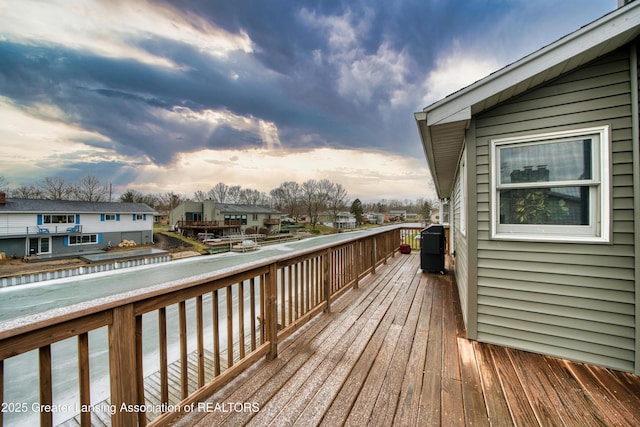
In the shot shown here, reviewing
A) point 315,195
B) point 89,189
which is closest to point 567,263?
A: point 89,189

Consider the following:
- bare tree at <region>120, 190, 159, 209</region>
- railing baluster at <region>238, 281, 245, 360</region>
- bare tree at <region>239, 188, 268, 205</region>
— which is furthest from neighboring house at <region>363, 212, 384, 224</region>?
railing baluster at <region>238, 281, 245, 360</region>

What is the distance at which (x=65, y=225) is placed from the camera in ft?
64.9

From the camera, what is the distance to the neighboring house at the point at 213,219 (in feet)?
94.9

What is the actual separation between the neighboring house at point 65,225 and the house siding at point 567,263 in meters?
28.2

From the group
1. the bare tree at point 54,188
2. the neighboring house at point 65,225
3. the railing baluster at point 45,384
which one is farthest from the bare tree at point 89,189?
the railing baluster at point 45,384

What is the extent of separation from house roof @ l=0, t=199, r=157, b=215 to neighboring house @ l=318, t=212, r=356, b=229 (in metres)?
28.9

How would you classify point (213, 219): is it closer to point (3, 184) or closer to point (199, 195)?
point (199, 195)

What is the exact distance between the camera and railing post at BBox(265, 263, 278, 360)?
7.16 ft

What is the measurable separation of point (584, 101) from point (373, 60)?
428 inches

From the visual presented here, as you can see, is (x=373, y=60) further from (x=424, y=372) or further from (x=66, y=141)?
(x=66, y=141)

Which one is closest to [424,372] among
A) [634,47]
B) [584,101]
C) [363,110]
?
[584,101]

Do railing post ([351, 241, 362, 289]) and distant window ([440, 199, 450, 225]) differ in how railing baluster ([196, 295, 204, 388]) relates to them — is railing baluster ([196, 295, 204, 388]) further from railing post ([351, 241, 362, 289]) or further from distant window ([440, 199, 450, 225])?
distant window ([440, 199, 450, 225])

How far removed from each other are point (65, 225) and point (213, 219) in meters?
12.9

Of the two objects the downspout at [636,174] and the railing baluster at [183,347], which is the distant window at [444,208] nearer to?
the downspout at [636,174]
